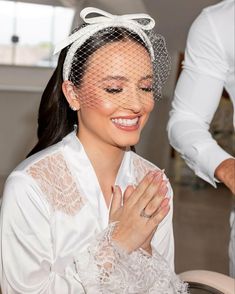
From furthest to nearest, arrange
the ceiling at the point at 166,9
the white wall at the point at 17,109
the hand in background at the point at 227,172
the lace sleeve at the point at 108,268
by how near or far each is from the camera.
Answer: the white wall at the point at 17,109 → the ceiling at the point at 166,9 → the hand in background at the point at 227,172 → the lace sleeve at the point at 108,268

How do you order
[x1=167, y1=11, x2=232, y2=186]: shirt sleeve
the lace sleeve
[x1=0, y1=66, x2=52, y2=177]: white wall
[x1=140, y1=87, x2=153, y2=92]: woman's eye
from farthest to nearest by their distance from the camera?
[x1=0, y1=66, x2=52, y2=177]: white wall → [x1=167, y1=11, x2=232, y2=186]: shirt sleeve → [x1=140, y1=87, x2=153, y2=92]: woman's eye → the lace sleeve

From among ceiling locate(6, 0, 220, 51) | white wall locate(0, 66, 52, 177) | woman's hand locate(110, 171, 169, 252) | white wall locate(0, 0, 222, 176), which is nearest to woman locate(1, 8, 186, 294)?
woman's hand locate(110, 171, 169, 252)

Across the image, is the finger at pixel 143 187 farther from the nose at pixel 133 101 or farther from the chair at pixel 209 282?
the chair at pixel 209 282

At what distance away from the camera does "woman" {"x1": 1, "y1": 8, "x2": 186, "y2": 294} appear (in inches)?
46.2

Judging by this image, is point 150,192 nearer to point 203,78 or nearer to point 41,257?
point 41,257

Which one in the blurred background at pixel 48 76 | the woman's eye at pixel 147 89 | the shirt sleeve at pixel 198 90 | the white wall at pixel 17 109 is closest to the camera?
the woman's eye at pixel 147 89

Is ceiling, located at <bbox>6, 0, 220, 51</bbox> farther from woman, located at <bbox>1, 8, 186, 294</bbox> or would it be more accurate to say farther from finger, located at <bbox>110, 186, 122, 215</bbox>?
finger, located at <bbox>110, 186, 122, 215</bbox>

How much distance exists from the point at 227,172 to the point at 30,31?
14.4 ft

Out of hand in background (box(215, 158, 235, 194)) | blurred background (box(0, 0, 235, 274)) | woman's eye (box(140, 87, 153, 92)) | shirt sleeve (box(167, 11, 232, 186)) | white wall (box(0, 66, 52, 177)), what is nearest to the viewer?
woman's eye (box(140, 87, 153, 92))

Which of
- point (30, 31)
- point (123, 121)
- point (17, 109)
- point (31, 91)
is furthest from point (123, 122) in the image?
point (30, 31)

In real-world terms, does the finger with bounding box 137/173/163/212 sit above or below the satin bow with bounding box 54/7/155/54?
below

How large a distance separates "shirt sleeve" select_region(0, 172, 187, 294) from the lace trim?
0.02m

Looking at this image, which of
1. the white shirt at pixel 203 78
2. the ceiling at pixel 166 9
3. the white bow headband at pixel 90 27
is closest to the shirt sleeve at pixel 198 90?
the white shirt at pixel 203 78

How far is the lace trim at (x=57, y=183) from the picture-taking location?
1218 millimetres
